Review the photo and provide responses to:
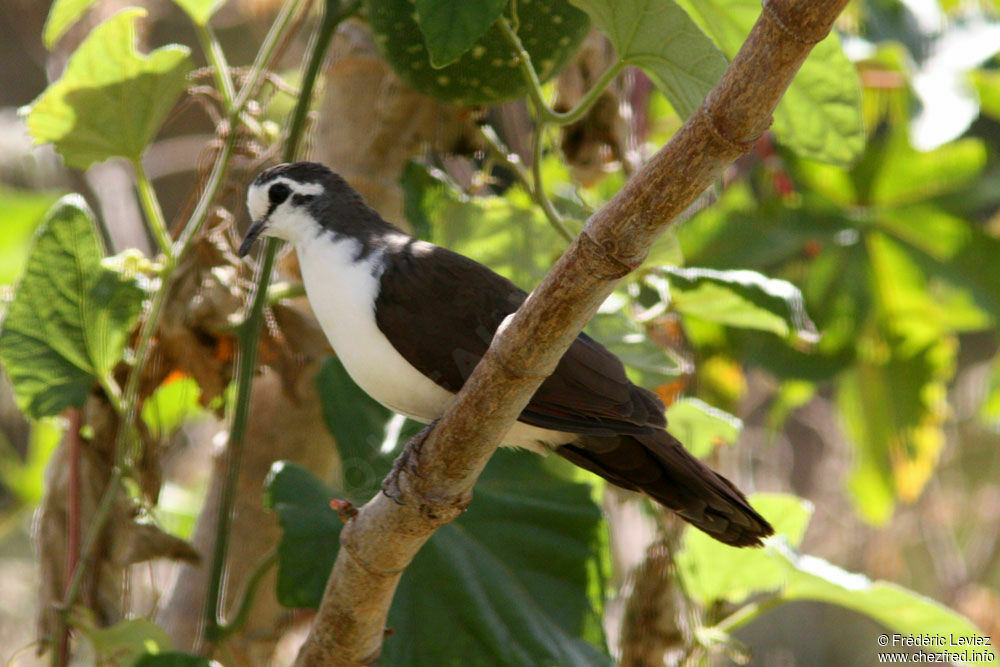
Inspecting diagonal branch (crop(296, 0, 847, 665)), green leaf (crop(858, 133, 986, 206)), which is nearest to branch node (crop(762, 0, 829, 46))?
diagonal branch (crop(296, 0, 847, 665))

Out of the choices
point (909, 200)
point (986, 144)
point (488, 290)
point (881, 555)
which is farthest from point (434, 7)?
point (881, 555)

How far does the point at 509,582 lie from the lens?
150 cm

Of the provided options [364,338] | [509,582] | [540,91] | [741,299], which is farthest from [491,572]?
[540,91]

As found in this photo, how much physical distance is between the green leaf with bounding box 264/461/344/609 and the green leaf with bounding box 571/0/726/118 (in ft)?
2.28

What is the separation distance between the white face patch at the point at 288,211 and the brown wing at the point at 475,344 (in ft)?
0.52

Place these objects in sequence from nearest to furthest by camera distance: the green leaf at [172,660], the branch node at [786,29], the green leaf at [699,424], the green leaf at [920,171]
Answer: the branch node at [786,29]
the green leaf at [172,660]
the green leaf at [699,424]
the green leaf at [920,171]

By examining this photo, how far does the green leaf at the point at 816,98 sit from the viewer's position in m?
1.39

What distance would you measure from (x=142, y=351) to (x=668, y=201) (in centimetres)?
92

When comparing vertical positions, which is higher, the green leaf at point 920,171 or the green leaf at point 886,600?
the green leaf at point 920,171

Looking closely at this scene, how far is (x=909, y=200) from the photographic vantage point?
2412 mm

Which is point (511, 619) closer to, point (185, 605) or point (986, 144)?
point (185, 605)

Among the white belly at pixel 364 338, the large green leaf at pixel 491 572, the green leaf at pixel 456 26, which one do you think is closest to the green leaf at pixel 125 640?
the large green leaf at pixel 491 572

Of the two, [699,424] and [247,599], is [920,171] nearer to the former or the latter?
[699,424]

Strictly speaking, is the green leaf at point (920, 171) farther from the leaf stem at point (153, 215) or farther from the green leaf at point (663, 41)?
the leaf stem at point (153, 215)
